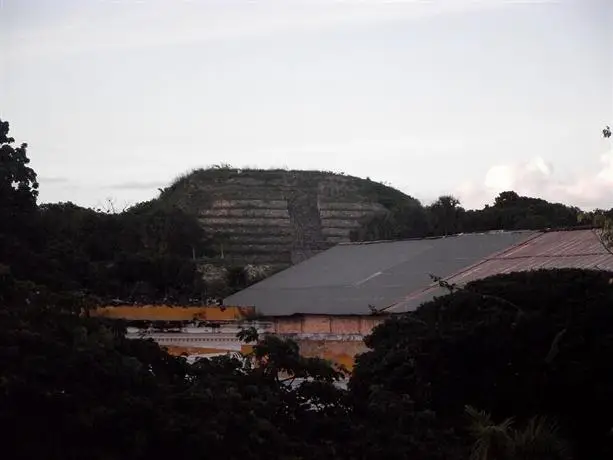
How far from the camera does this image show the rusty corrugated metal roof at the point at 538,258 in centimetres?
2238

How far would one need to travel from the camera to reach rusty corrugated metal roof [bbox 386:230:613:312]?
22375 millimetres

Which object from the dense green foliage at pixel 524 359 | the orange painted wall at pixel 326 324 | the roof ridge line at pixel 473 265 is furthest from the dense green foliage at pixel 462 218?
the dense green foliage at pixel 524 359

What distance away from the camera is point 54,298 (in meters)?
10.6

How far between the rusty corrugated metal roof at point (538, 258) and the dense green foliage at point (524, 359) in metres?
4.34

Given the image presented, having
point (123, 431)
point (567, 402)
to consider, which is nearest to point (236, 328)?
point (567, 402)

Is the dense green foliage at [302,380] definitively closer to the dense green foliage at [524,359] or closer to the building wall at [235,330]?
the dense green foliage at [524,359]

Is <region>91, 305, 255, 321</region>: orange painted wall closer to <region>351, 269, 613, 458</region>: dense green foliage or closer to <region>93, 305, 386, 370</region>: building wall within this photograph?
<region>93, 305, 386, 370</region>: building wall

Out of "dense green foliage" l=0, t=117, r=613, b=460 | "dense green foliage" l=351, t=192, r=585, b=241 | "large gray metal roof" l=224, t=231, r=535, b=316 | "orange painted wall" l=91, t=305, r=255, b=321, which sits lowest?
"dense green foliage" l=0, t=117, r=613, b=460

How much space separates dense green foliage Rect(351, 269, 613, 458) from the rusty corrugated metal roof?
4336 mm

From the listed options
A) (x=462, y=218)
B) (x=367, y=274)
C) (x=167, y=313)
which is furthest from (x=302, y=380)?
(x=462, y=218)

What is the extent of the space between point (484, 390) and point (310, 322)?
8388mm

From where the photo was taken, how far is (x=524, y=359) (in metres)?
16.5

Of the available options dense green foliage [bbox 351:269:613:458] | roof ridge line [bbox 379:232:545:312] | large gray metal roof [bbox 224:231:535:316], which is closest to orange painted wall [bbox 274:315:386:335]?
large gray metal roof [bbox 224:231:535:316]

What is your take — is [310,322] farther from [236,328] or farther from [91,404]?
[91,404]
